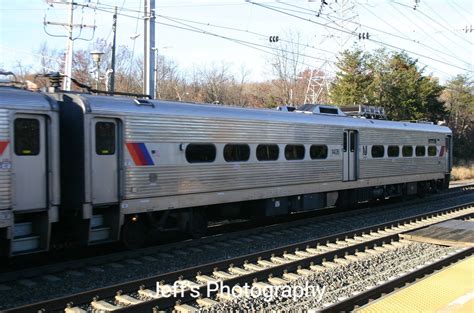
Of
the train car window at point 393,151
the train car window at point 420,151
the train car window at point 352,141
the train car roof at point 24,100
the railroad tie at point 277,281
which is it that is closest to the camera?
the train car roof at point 24,100

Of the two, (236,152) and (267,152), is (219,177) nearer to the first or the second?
(236,152)

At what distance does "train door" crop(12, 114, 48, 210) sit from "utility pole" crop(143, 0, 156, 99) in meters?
7.28

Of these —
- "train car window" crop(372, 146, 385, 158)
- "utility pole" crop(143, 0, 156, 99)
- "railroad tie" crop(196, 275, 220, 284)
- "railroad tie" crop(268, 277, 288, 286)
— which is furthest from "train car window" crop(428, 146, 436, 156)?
"railroad tie" crop(196, 275, 220, 284)

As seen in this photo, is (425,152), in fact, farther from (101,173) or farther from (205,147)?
(101,173)

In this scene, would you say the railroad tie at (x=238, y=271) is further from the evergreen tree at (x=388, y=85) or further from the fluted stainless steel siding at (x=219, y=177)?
the evergreen tree at (x=388, y=85)

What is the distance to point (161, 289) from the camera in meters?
7.80

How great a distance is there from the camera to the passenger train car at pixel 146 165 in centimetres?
860

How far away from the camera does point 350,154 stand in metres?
16.7

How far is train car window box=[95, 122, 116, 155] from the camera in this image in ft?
31.7

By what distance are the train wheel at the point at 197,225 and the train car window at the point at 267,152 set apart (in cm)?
223

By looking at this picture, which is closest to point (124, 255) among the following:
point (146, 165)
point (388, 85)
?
point (146, 165)

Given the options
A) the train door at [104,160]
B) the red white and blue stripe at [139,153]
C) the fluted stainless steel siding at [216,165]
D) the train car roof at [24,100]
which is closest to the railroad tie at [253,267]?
the fluted stainless steel siding at [216,165]

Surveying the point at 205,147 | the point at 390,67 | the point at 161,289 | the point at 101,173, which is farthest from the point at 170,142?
the point at 390,67

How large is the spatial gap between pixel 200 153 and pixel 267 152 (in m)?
2.39
